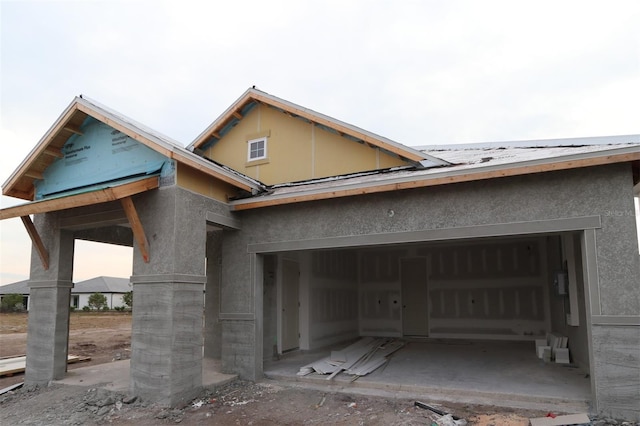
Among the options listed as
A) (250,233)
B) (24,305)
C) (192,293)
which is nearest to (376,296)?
(250,233)

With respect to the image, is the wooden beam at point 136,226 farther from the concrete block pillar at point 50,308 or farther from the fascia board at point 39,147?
the concrete block pillar at point 50,308

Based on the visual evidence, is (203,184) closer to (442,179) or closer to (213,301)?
(442,179)

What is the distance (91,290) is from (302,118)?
49.2m

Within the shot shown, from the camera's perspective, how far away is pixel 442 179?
8008 mm

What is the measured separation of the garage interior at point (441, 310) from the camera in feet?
30.9

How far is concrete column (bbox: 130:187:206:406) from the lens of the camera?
8156 millimetres

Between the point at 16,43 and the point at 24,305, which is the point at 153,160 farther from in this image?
the point at 24,305

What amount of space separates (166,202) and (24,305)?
47.3 metres

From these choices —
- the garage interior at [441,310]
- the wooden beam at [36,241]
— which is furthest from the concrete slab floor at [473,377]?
Result: the wooden beam at [36,241]

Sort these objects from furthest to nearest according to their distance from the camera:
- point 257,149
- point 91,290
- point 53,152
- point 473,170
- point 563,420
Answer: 1. point 91,290
2. point 257,149
3. point 53,152
4. point 473,170
5. point 563,420

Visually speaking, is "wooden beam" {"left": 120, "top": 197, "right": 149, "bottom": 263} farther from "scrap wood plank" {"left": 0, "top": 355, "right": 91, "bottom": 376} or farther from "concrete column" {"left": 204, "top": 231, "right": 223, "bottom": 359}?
"scrap wood plank" {"left": 0, "top": 355, "right": 91, "bottom": 376}

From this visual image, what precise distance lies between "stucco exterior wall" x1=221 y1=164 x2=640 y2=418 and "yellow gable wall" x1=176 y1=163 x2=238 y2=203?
660 millimetres

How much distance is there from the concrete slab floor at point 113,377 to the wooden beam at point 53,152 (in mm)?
5217

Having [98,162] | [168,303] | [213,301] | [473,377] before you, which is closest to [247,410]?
[168,303]
